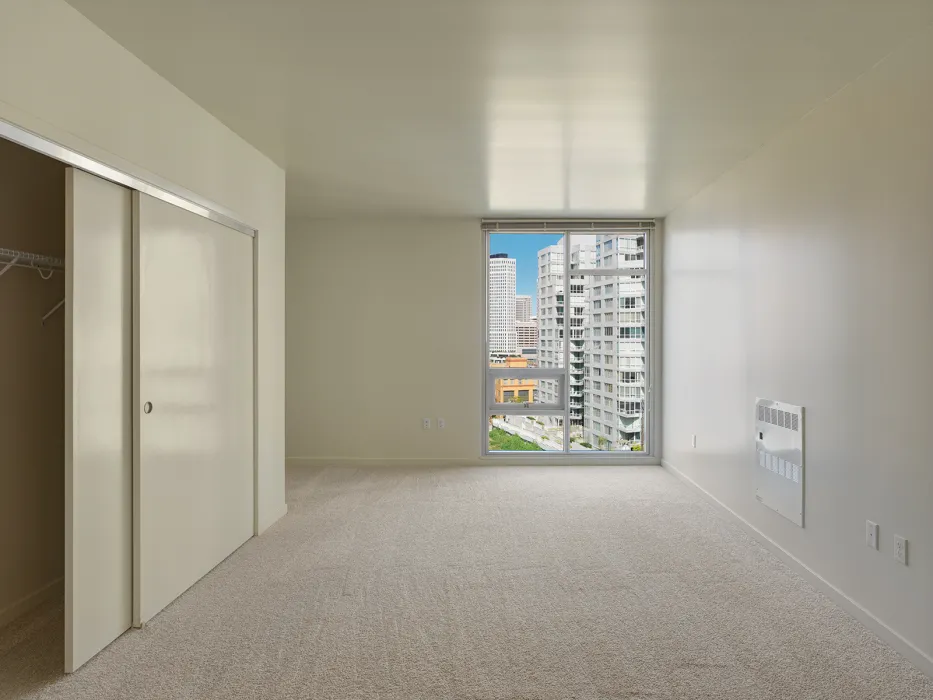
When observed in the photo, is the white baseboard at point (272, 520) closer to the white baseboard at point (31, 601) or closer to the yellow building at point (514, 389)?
the white baseboard at point (31, 601)

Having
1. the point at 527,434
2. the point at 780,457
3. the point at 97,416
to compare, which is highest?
the point at 97,416

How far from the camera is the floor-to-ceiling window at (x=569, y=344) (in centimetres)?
623

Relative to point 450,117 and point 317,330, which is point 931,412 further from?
point 317,330

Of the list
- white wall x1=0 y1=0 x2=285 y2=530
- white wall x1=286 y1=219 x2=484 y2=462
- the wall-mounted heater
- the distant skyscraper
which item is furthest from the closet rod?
the distant skyscraper

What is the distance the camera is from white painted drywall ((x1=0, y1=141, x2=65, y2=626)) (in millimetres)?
2725

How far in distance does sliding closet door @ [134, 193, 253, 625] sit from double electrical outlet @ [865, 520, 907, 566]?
10.8 ft

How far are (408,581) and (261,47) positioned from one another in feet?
8.80

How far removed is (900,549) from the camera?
2467mm

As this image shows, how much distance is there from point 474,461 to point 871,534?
392 centimetres

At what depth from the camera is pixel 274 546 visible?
3662 millimetres

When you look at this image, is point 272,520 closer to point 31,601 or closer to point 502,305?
point 31,601

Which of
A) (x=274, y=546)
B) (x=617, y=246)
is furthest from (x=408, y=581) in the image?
(x=617, y=246)

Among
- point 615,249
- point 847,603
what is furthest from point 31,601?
point 615,249

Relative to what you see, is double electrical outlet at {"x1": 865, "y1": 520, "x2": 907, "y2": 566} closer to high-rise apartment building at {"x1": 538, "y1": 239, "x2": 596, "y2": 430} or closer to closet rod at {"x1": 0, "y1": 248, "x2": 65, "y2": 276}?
high-rise apartment building at {"x1": 538, "y1": 239, "x2": 596, "y2": 430}
